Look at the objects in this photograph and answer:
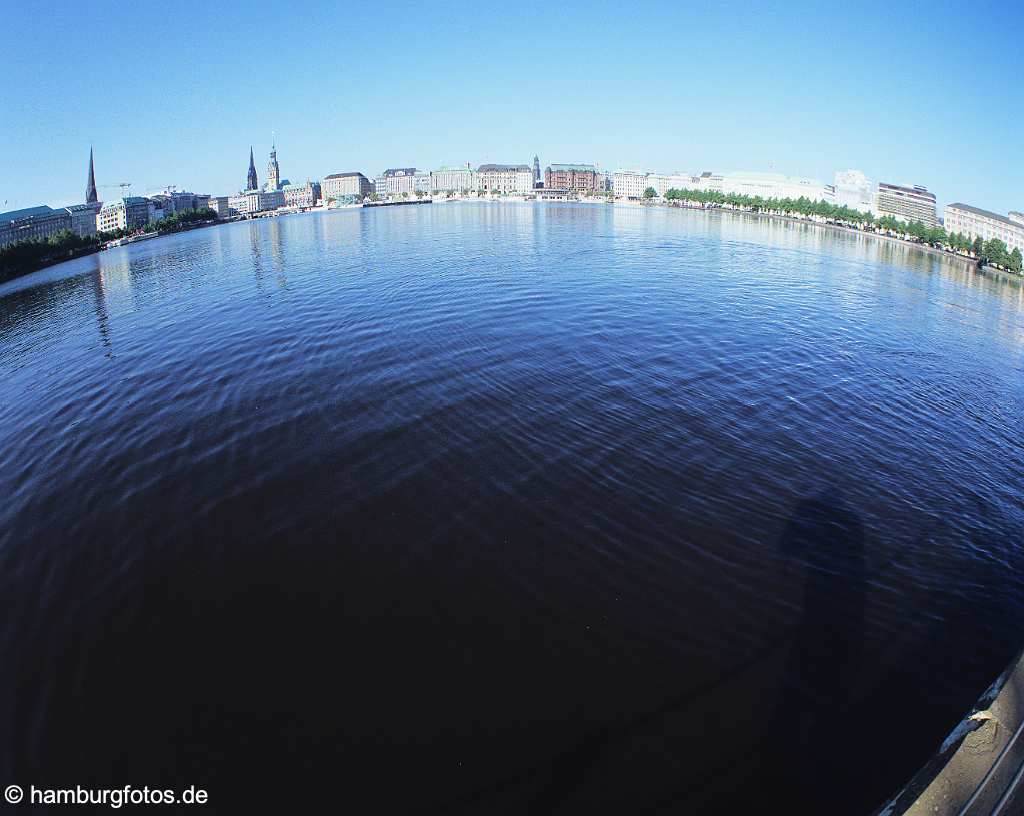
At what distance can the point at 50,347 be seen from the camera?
21688 millimetres

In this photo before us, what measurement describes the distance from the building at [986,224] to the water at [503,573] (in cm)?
13742

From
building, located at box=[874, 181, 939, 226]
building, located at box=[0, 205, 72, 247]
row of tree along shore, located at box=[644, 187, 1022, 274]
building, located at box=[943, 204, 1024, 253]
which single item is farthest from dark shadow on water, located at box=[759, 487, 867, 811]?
building, located at box=[874, 181, 939, 226]

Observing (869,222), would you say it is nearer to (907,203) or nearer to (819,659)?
(907,203)

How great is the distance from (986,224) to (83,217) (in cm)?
25490

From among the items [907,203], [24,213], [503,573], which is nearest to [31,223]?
[24,213]

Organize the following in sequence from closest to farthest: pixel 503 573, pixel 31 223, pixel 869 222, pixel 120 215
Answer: pixel 503 573 < pixel 869 222 < pixel 31 223 < pixel 120 215

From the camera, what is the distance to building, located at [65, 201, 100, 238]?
151663 millimetres

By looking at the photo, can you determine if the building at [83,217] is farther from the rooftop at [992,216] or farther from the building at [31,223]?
the rooftop at [992,216]

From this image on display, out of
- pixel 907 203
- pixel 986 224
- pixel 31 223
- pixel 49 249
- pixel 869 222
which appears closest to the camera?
pixel 49 249

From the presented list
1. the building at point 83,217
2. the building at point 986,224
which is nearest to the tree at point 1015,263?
the building at point 986,224

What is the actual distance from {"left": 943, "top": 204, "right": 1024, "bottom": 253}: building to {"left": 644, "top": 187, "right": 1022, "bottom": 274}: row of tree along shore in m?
13.3

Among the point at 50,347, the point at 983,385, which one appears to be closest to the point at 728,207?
Result: the point at 983,385

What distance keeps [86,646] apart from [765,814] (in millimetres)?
8103

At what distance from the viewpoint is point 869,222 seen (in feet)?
389
